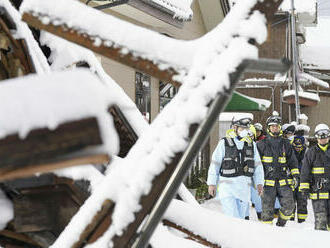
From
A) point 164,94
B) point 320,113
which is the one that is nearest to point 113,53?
point 164,94

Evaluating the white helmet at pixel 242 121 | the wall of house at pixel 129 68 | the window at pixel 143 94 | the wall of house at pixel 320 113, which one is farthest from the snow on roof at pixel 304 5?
the white helmet at pixel 242 121

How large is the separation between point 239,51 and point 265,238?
1.13 meters

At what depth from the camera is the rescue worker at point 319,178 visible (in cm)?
639

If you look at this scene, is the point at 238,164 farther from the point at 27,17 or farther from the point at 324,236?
the point at 27,17

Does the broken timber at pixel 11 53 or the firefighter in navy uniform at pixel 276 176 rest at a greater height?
the broken timber at pixel 11 53

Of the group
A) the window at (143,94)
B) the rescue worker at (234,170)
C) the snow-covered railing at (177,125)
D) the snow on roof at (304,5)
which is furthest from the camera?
the snow on roof at (304,5)

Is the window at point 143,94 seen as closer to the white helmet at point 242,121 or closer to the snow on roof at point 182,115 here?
the white helmet at point 242,121

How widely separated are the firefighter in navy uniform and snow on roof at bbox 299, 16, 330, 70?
1623cm

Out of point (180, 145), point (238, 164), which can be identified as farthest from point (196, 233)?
point (238, 164)

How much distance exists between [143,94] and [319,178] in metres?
3.63

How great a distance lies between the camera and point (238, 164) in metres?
5.90

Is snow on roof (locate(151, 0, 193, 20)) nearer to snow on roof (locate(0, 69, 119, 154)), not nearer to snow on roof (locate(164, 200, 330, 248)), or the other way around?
snow on roof (locate(164, 200, 330, 248))

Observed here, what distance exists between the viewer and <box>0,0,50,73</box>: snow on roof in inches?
73.8

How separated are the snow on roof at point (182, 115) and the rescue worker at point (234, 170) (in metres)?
4.77
